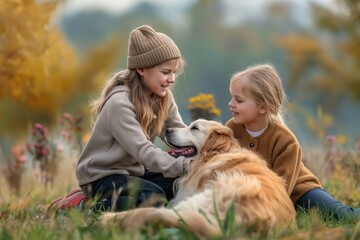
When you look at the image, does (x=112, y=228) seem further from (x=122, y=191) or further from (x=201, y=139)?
(x=201, y=139)

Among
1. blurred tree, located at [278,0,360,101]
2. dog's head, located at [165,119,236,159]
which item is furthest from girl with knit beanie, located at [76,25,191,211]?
blurred tree, located at [278,0,360,101]

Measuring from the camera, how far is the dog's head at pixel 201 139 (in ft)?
16.7

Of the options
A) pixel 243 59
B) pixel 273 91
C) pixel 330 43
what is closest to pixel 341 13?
pixel 330 43

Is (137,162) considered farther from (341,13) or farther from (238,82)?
(341,13)

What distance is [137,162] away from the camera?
5543 mm

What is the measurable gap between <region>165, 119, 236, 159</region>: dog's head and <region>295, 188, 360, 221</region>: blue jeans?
78cm

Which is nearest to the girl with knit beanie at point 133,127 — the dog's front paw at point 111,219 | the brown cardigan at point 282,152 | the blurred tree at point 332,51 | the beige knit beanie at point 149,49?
the beige knit beanie at point 149,49

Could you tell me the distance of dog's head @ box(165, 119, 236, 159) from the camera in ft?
16.7

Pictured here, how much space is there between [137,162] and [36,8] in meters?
4.18

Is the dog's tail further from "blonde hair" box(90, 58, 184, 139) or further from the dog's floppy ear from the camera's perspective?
"blonde hair" box(90, 58, 184, 139)

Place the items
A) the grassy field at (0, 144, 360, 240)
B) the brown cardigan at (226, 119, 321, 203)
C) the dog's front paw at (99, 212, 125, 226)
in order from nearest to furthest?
the grassy field at (0, 144, 360, 240)
the dog's front paw at (99, 212, 125, 226)
the brown cardigan at (226, 119, 321, 203)

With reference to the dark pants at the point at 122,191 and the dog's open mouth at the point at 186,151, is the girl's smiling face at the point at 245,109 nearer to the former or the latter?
the dog's open mouth at the point at 186,151

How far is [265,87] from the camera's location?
538cm

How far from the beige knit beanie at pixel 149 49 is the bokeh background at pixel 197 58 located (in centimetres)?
55
